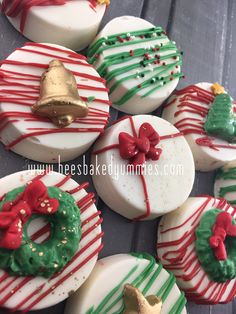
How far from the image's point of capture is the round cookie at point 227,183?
5.59 feet

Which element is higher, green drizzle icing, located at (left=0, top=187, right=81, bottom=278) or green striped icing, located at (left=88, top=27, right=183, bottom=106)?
green striped icing, located at (left=88, top=27, right=183, bottom=106)

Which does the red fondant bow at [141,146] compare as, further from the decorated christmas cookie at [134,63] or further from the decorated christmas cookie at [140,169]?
the decorated christmas cookie at [134,63]

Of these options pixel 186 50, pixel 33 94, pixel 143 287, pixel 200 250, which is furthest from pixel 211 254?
pixel 186 50

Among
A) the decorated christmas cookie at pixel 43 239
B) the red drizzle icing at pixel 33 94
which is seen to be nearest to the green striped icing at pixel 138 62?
the red drizzle icing at pixel 33 94

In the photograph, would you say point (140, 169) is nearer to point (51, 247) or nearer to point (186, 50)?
point (51, 247)

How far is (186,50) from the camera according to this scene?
1859 millimetres

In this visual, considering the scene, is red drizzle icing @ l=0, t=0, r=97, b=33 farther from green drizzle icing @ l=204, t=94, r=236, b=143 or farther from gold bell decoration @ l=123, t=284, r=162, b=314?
gold bell decoration @ l=123, t=284, r=162, b=314

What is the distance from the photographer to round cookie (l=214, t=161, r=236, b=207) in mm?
1703

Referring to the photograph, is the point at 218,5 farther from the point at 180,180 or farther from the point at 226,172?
the point at 180,180

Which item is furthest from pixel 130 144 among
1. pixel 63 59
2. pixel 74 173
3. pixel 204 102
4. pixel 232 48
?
pixel 232 48

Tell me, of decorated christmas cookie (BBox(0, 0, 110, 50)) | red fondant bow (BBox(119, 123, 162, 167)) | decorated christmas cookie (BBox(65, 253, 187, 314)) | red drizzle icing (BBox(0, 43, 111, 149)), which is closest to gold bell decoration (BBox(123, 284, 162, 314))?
decorated christmas cookie (BBox(65, 253, 187, 314))

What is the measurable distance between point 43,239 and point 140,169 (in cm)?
40

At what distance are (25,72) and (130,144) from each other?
1.30 ft

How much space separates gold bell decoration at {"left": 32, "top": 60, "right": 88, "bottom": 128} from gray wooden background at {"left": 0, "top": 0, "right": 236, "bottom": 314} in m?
0.19
